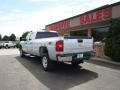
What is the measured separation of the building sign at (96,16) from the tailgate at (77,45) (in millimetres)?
7347

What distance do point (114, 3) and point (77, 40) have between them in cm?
776

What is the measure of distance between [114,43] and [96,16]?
5748 millimetres

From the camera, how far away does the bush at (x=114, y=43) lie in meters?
12.4

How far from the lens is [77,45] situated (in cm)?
914

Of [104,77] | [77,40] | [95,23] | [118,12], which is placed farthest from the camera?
[95,23]

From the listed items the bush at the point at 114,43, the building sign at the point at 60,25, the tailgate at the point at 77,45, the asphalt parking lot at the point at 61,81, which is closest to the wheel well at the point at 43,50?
the asphalt parking lot at the point at 61,81

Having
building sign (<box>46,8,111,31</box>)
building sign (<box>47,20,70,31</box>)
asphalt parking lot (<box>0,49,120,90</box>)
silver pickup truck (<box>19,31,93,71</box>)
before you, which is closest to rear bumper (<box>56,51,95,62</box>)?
silver pickup truck (<box>19,31,93,71</box>)

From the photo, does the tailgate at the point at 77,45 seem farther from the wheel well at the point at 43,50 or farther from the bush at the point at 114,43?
the bush at the point at 114,43

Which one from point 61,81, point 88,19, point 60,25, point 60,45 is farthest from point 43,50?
point 60,25

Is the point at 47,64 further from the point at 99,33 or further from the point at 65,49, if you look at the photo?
the point at 99,33

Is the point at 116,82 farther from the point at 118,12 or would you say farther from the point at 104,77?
the point at 118,12

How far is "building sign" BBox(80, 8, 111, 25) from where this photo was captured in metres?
16.6

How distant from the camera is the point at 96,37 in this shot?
61.4 ft

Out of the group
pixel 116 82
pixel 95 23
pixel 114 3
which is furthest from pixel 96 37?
pixel 116 82
